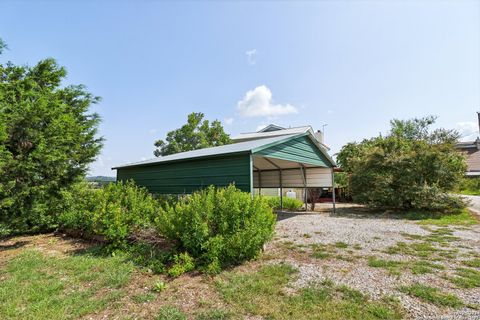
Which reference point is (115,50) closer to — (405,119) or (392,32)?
(392,32)

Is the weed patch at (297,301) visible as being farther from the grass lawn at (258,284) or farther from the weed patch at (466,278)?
the weed patch at (466,278)

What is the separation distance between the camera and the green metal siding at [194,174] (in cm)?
637

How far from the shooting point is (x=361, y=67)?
9758 millimetres

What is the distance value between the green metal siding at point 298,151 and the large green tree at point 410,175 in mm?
2748

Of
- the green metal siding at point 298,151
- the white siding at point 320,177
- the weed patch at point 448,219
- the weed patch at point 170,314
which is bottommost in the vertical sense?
the weed patch at point 448,219

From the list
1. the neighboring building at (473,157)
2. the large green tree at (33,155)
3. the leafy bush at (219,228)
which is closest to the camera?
the leafy bush at (219,228)

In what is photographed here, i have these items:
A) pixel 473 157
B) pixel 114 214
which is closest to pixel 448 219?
pixel 114 214

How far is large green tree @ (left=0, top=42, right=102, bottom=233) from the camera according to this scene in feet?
20.6

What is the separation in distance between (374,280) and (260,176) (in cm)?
998

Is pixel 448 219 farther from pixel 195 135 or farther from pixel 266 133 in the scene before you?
pixel 195 135

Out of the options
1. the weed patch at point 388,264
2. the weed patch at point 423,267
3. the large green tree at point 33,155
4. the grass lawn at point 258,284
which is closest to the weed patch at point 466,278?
the grass lawn at point 258,284

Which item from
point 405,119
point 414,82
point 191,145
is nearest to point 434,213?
point 414,82

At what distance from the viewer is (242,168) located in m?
6.32

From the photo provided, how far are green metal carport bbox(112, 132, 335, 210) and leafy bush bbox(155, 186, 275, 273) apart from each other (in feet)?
4.66
